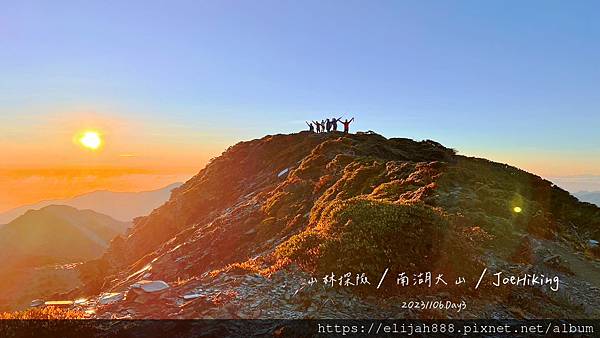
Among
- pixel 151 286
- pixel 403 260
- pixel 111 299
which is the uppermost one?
pixel 403 260

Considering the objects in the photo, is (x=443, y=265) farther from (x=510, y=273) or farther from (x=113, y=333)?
(x=113, y=333)

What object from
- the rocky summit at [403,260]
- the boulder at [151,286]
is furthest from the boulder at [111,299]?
the boulder at [151,286]

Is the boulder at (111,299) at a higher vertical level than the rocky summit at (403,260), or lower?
lower

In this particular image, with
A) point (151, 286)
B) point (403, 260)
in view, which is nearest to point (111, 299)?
point (151, 286)

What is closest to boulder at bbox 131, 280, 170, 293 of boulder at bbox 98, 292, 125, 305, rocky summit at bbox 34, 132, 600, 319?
rocky summit at bbox 34, 132, 600, 319

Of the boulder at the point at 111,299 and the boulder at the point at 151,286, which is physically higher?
the boulder at the point at 151,286

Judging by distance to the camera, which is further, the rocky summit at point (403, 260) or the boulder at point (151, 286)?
the boulder at point (151, 286)

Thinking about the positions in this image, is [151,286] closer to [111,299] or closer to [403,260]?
[111,299]

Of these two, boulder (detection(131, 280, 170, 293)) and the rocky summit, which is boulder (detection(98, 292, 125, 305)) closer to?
the rocky summit

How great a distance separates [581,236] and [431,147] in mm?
25186

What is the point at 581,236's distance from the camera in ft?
77.8

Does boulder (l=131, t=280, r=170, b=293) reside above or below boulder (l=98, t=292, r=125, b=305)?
above

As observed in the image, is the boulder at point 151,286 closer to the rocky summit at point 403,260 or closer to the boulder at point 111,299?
the rocky summit at point 403,260

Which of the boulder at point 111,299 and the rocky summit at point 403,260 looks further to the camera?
the boulder at point 111,299
